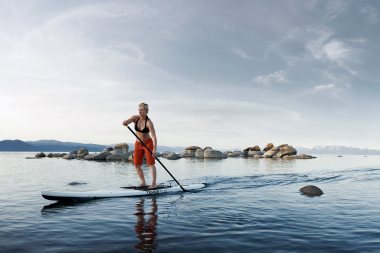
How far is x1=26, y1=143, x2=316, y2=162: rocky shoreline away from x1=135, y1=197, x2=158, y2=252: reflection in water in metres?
43.4

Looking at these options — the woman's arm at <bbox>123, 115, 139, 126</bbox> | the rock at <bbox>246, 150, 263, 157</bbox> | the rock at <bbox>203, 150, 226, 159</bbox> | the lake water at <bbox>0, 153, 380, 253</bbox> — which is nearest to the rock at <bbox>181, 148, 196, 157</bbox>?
the rock at <bbox>203, 150, 226, 159</bbox>

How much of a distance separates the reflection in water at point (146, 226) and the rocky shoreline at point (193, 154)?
43.4 meters

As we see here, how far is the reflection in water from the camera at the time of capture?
6.48 metres

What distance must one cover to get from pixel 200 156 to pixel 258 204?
6386 cm

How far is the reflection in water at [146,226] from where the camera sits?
21.3ft

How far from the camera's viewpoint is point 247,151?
89.4 meters

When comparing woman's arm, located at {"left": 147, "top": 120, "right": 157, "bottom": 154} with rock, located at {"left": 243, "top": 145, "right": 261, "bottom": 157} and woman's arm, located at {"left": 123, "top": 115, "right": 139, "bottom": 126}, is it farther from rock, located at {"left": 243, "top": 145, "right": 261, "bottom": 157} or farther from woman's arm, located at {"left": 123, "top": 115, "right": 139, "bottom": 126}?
rock, located at {"left": 243, "top": 145, "right": 261, "bottom": 157}

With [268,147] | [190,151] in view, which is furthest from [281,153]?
[190,151]

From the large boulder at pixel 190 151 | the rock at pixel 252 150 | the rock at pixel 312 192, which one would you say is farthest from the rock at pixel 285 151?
the rock at pixel 312 192

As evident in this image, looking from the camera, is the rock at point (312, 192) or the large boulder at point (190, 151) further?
the large boulder at point (190, 151)

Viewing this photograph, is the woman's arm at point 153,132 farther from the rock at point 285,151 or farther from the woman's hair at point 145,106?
the rock at point 285,151

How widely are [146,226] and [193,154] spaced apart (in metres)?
70.7

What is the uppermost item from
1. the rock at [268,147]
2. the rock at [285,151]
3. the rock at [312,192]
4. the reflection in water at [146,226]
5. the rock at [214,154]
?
the rock at [268,147]

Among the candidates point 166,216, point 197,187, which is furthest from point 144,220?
point 197,187
